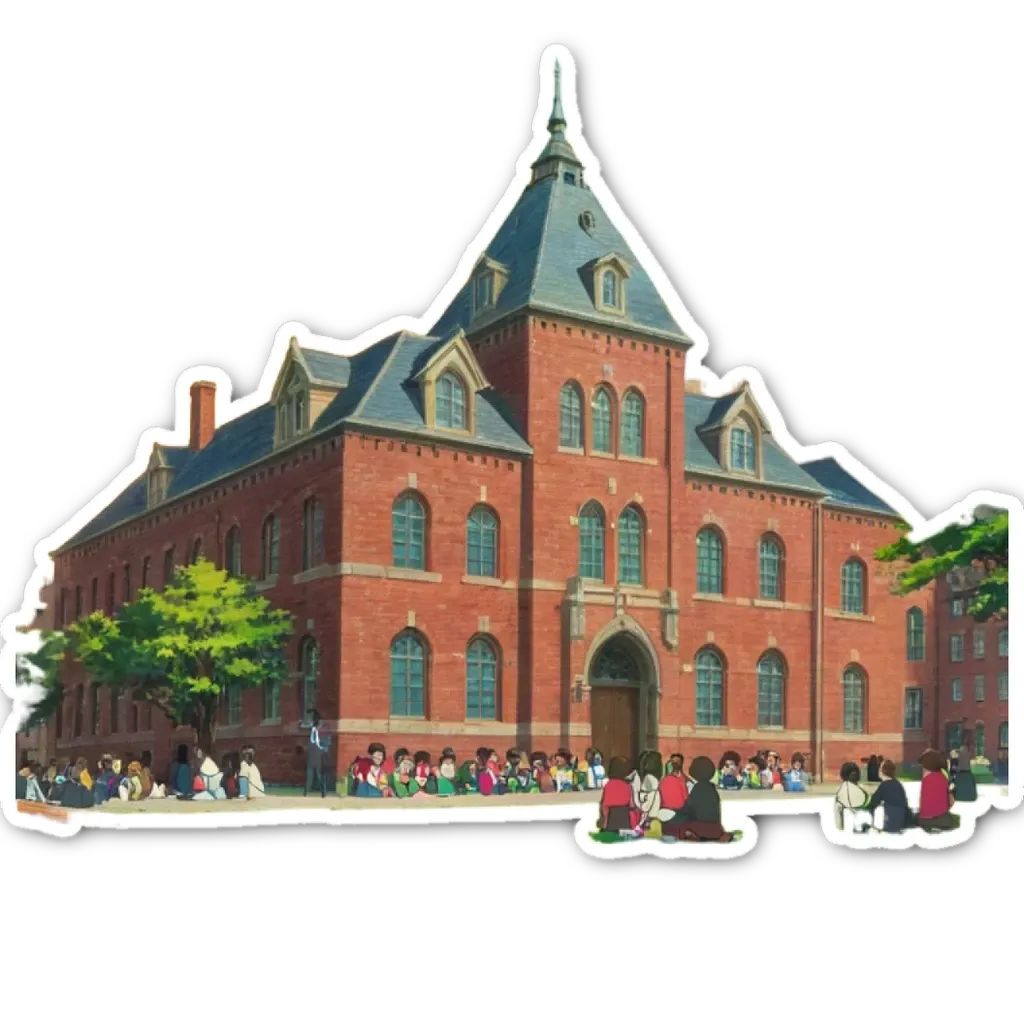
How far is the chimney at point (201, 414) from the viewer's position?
81.8 ft

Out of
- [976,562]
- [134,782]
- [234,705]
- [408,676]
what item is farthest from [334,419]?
[976,562]

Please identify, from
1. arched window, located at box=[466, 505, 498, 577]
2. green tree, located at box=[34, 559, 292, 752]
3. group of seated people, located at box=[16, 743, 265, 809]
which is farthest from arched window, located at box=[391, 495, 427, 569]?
group of seated people, located at box=[16, 743, 265, 809]

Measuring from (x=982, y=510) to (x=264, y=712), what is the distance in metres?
12.0

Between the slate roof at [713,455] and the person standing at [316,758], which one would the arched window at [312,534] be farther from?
the slate roof at [713,455]

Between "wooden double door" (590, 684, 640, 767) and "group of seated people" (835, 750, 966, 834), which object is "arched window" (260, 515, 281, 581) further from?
"group of seated people" (835, 750, 966, 834)

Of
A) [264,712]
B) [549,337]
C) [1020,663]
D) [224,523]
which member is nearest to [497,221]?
[549,337]

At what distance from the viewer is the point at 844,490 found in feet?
96.9

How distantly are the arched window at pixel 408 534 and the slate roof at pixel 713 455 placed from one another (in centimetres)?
522

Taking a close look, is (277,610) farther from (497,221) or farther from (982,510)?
(982,510)

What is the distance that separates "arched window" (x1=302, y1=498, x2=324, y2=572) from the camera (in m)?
25.0

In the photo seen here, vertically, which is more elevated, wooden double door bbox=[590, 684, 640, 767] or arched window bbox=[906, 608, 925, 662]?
arched window bbox=[906, 608, 925, 662]

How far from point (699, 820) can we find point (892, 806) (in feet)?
11.3

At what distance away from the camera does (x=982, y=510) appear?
28188 mm

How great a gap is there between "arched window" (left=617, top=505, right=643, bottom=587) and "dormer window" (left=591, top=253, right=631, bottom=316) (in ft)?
10.6
